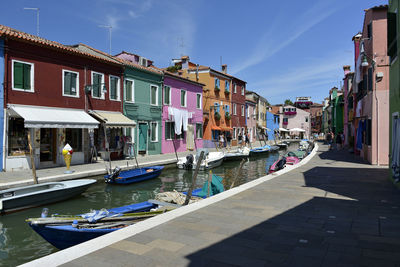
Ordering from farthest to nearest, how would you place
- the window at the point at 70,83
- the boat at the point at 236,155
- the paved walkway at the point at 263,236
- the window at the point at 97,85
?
1. the boat at the point at 236,155
2. the window at the point at 97,85
3. the window at the point at 70,83
4. the paved walkway at the point at 263,236

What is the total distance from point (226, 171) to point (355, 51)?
48.7 ft

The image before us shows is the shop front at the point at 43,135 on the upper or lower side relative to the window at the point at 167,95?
lower

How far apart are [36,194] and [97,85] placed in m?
10.2

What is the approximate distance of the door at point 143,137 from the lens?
22.4m

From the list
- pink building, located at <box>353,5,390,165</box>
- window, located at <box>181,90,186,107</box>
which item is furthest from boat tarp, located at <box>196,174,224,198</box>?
window, located at <box>181,90,186,107</box>

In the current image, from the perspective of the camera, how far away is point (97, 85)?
18469mm

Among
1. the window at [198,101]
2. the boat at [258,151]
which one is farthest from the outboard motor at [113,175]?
the window at [198,101]

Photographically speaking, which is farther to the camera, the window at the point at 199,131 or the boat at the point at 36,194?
the window at the point at 199,131

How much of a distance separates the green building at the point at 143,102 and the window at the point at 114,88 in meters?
0.68

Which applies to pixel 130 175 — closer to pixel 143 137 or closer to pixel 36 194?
pixel 36 194

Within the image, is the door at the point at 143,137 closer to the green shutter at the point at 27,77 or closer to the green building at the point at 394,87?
the green shutter at the point at 27,77

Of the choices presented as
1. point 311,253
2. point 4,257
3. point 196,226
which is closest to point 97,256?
point 196,226

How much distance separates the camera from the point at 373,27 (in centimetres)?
1534

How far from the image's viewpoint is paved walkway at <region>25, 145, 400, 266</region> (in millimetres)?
3842
